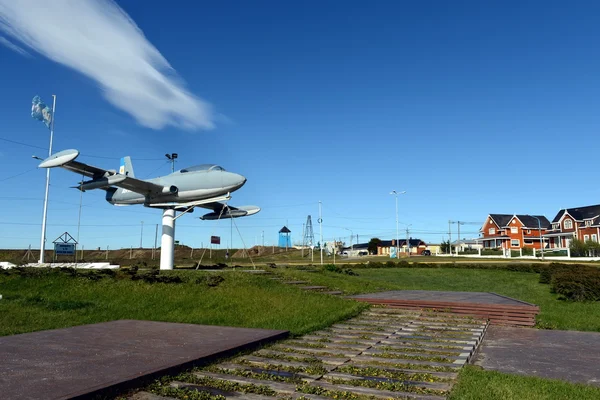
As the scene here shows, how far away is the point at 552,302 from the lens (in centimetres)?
1908

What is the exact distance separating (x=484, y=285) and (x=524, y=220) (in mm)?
60239

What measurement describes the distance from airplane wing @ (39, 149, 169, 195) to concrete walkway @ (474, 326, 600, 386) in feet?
54.9

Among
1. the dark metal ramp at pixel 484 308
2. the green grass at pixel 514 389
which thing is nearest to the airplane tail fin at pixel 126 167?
the dark metal ramp at pixel 484 308

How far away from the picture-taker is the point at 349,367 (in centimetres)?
752

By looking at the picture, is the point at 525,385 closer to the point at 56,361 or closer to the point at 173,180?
the point at 56,361

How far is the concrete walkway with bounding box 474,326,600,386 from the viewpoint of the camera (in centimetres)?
755

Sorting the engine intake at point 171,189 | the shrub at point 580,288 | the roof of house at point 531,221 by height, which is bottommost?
the shrub at point 580,288

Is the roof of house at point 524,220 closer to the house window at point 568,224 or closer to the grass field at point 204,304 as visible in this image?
the house window at point 568,224

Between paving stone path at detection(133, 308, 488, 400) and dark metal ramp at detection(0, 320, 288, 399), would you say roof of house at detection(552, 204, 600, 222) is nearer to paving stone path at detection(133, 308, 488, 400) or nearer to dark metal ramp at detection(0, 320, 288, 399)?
paving stone path at detection(133, 308, 488, 400)

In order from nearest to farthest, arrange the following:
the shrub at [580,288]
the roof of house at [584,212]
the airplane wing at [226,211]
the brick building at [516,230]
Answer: the shrub at [580,288]
the airplane wing at [226,211]
the roof of house at [584,212]
the brick building at [516,230]

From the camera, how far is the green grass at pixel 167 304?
12938 millimetres

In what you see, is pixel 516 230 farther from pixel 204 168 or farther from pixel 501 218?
pixel 204 168

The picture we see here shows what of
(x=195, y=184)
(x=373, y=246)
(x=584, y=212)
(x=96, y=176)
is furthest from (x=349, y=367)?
(x=373, y=246)

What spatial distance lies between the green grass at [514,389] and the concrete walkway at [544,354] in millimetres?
611
